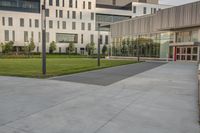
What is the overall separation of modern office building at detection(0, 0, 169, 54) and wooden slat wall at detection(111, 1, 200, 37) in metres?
25.1

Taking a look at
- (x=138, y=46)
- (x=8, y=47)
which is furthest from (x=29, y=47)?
(x=138, y=46)

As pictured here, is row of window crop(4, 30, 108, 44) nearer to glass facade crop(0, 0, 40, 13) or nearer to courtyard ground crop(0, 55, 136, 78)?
glass facade crop(0, 0, 40, 13)

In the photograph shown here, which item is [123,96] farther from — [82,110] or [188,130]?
[188,130]

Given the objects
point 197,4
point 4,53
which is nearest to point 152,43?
point 197,4

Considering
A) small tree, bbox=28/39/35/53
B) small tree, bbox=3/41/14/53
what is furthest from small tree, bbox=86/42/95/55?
small tree, bbox=3/41/14/53

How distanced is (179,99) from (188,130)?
3.12 m

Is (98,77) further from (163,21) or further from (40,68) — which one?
(163,21)

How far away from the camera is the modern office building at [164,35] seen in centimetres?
3366

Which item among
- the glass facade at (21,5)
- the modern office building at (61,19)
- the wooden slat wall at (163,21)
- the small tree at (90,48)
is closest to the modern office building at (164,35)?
the wooden slat wall at (163,21)

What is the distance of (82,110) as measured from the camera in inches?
231

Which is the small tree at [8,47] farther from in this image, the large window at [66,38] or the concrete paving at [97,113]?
the concrete paving at [97,113]

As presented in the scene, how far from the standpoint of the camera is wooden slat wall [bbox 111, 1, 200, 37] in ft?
108

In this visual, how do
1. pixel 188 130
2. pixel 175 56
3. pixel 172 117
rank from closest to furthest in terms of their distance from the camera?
pixel 188 130
pixel 172 117
pixel 175 56

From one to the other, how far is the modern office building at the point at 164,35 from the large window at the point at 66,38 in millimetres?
25384
